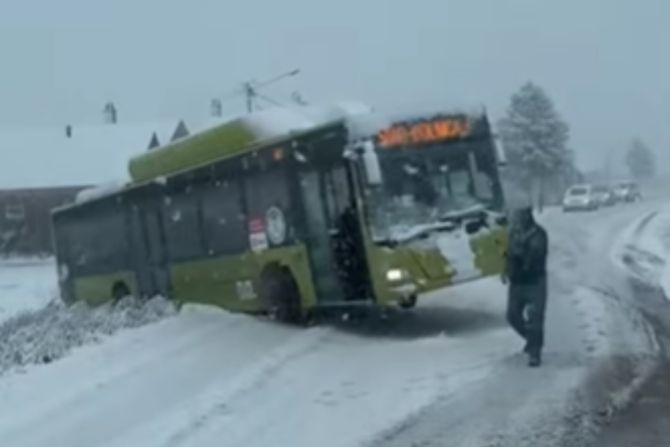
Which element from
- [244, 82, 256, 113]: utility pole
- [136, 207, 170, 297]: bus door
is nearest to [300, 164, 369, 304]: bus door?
[136, 207, 170, 297]: bus door

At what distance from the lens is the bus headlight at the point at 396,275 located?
15547 millimetres

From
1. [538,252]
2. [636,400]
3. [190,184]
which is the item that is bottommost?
[636,400]

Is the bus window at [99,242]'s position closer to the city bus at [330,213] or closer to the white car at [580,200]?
the city bus at [330,213]

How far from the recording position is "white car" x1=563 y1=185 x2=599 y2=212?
6506 cm

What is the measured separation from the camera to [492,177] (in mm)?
16391

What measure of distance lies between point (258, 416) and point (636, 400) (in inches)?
129

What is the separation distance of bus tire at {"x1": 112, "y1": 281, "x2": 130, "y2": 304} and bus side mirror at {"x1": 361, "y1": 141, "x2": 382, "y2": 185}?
10225 mm

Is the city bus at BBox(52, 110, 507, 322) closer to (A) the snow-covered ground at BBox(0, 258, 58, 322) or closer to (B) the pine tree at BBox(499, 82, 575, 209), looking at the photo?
(A) the snow-covered ground at BBox(0, 258, 58, 322)

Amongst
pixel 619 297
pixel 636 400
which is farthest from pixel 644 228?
pixel 636 400

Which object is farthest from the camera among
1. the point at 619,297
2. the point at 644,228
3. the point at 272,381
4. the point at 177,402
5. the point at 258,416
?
the point at 644,228

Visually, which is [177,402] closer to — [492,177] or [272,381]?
[272,381]

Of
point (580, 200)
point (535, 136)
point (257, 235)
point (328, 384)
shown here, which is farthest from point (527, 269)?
point (535, 136)

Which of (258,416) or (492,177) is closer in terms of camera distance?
(258,416)

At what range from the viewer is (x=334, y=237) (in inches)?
647
